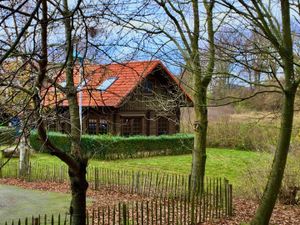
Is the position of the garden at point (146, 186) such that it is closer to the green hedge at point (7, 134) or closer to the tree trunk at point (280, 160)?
the green hedge at point (7, 134)

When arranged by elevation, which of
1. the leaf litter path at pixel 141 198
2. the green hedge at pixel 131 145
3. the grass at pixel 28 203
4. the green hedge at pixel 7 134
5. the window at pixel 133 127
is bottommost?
the grass at pixel 28 203

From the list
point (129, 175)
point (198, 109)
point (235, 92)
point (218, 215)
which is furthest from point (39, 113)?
point (235, 92)

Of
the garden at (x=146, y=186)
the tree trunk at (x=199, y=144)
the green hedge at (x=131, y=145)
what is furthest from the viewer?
the green hedge at (x=131, y=145)

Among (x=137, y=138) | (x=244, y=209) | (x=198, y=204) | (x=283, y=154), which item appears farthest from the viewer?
(x=137, y=138)

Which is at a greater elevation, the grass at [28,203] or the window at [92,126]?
the window at [92,126]

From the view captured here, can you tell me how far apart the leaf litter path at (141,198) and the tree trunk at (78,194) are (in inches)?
213

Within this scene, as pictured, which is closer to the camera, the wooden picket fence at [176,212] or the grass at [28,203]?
the wooden picket fence at [176,212]

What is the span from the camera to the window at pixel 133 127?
99.3 feet

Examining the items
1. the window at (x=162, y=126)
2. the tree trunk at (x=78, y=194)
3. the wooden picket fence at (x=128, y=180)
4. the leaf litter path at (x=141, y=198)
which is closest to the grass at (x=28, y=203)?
the leaf litter path at (x=141, y=198)

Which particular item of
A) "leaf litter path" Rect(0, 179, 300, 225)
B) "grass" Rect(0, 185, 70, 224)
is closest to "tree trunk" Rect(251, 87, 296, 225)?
"leaf litter path" Rect(0, 179, 300, 225)

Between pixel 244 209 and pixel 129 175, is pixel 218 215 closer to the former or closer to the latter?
pixel 244 209

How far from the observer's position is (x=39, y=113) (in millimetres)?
3449

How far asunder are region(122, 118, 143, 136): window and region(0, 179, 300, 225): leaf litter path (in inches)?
514

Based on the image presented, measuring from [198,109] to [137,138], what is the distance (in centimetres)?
1439
